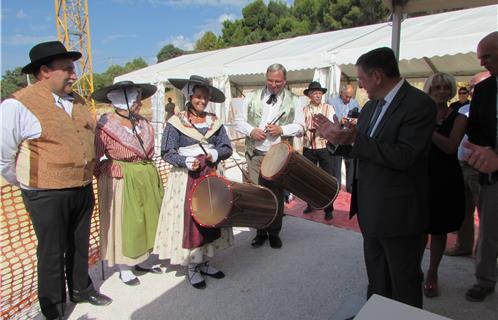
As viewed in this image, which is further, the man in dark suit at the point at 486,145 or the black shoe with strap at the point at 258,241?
the black shoe with strap at the point at 258,241

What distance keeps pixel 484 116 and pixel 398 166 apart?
3.51ft

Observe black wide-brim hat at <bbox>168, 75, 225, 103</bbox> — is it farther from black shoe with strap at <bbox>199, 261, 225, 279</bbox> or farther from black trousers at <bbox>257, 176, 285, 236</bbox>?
black shoe with strap at <bbox>199, 261, 225, 279</bbox>

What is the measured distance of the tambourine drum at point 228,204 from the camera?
2.51m

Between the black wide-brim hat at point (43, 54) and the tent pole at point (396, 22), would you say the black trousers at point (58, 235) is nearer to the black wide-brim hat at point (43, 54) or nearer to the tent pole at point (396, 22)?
the black wide-brim hat at point (43, 54)

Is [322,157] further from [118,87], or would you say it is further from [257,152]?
[118,87]

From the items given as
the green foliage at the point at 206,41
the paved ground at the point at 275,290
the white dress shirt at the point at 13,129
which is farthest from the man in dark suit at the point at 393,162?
the green foliage at the point at 206,41

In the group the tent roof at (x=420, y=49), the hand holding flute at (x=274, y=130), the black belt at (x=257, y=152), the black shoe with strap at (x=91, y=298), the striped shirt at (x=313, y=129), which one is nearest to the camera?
the black shoe with strap at (x=91, y=298)

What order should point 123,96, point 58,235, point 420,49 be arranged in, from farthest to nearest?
point 420,49
point 123,96
point 58,235

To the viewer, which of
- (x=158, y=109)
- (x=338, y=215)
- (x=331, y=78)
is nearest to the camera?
(x=338, y=215)

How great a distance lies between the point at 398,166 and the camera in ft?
5.84

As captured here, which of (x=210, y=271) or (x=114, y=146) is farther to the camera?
(x=210, y=271)

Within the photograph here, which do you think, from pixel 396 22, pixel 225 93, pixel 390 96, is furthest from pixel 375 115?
pixel 225 93

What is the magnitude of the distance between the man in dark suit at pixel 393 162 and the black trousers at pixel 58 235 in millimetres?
1818

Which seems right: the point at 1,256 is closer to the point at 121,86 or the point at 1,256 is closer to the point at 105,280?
the point at 105,280
